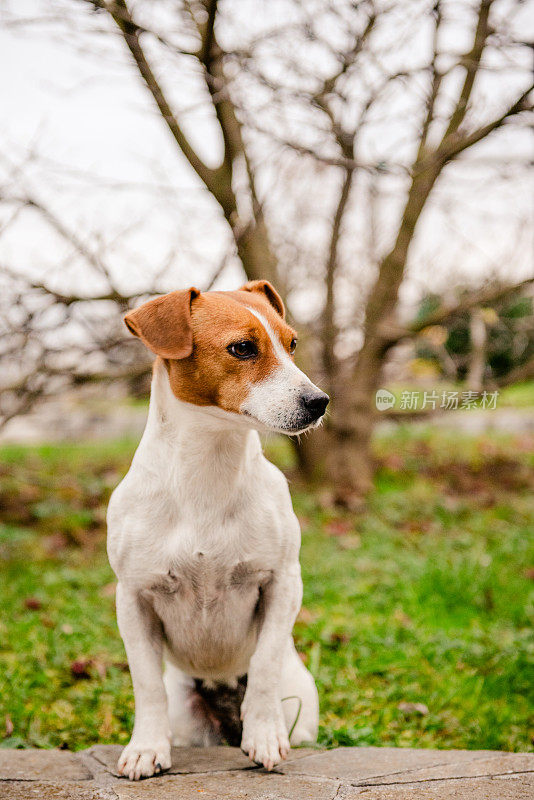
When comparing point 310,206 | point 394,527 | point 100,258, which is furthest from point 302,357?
point 310,206

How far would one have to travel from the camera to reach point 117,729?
10.8ft

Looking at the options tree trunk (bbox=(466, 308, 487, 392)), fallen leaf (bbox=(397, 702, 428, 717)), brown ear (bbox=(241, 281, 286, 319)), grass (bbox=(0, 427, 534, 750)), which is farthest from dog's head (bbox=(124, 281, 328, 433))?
tree trunk (bbox=(466, 308, 487, 392))

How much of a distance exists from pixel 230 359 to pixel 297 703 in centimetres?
143

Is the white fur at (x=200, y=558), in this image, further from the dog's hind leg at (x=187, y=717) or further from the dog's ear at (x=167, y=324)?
the dog's hind leg at (x=187, y=717)

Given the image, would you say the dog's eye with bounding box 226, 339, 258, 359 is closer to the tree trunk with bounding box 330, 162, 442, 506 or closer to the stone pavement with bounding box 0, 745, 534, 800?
the stone pavement with bounding box 0, 745, 534, 800

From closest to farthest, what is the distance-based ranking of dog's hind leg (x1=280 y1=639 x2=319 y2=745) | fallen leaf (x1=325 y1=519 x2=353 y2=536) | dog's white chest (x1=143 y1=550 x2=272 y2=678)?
dog's white chest (x1=143 y1=550 x2=272 y2=678)
dog's hind leg (x1=280 y1=639 x2=319 y2=745)
fallen leaf (x1=325 y1=519 x2=353 y2=536)

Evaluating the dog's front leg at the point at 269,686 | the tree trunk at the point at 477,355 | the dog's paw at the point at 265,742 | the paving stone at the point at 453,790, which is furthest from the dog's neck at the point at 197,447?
the tree trunk at the point at 477,355

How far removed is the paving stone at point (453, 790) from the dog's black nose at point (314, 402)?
1.16 metres

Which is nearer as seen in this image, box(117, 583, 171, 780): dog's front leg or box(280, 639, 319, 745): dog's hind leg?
box(117, 583, 171, 780): dog's front leg

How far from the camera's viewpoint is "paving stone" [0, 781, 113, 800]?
218cm

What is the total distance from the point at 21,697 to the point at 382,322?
5253 mm

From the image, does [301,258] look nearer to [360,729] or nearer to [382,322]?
[382,322]

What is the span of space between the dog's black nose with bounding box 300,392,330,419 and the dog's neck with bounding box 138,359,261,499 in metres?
0.26

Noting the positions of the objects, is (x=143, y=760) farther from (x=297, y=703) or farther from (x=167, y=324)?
(x=167, y=324)
